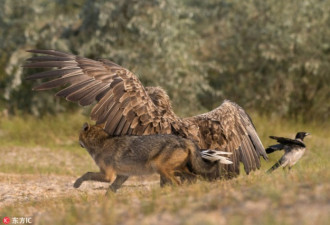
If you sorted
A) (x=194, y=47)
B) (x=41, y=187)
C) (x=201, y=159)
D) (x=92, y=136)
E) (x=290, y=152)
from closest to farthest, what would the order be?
(x=201, y=159), (x=92, y=136), (x=290, y=152), (x=41, y=187), (x=194, y=47)

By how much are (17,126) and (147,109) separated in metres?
10.3

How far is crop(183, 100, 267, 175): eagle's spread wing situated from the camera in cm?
778

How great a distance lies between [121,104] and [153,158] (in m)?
0.79

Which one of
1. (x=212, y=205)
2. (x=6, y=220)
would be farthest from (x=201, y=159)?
(x=6, y=220)

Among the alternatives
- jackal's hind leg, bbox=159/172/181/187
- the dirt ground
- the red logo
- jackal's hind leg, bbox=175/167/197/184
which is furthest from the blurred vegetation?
the red logo

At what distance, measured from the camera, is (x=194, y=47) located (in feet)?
64.2

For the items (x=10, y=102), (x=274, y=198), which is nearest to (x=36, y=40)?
(x=10, y=102)

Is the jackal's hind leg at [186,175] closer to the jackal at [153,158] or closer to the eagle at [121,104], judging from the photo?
the jackal at [153,158]

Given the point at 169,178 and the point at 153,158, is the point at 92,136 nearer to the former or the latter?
the point at 153,158

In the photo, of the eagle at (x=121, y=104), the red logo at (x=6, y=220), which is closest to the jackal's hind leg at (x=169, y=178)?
the eagle at (x=121, y=104)

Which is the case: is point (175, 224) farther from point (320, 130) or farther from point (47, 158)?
point (320, 130)

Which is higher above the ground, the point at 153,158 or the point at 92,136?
the point at 153,158

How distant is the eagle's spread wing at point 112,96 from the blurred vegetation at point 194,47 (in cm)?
998

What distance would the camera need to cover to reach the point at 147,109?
7.45 m
